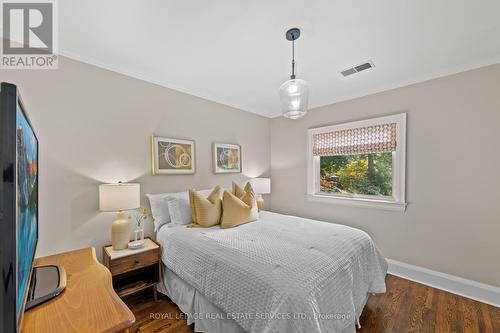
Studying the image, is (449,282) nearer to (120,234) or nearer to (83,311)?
(83,311)

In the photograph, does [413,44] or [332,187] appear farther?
[332,187]

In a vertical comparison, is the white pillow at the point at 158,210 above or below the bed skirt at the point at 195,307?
above

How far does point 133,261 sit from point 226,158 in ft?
6.22

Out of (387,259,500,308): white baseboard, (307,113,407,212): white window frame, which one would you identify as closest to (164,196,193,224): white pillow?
(307,113,407,212): white window frame

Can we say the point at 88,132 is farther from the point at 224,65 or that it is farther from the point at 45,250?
the point at 224,65

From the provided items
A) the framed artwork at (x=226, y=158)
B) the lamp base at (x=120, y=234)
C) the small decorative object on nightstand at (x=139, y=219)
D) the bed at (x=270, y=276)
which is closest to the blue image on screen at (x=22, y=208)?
the bed at (x=270, y=276)

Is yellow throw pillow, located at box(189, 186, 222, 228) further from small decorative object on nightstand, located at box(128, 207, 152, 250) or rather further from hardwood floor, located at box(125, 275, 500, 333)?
hardwood floor, located at box(125, 275, 500, 333)

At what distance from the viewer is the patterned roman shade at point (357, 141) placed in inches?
109

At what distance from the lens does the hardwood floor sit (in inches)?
69.4

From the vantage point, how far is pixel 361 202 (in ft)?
9.82

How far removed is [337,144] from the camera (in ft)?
10.7

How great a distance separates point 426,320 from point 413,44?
8.29ft

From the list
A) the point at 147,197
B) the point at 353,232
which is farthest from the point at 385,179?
the point at 147,197
